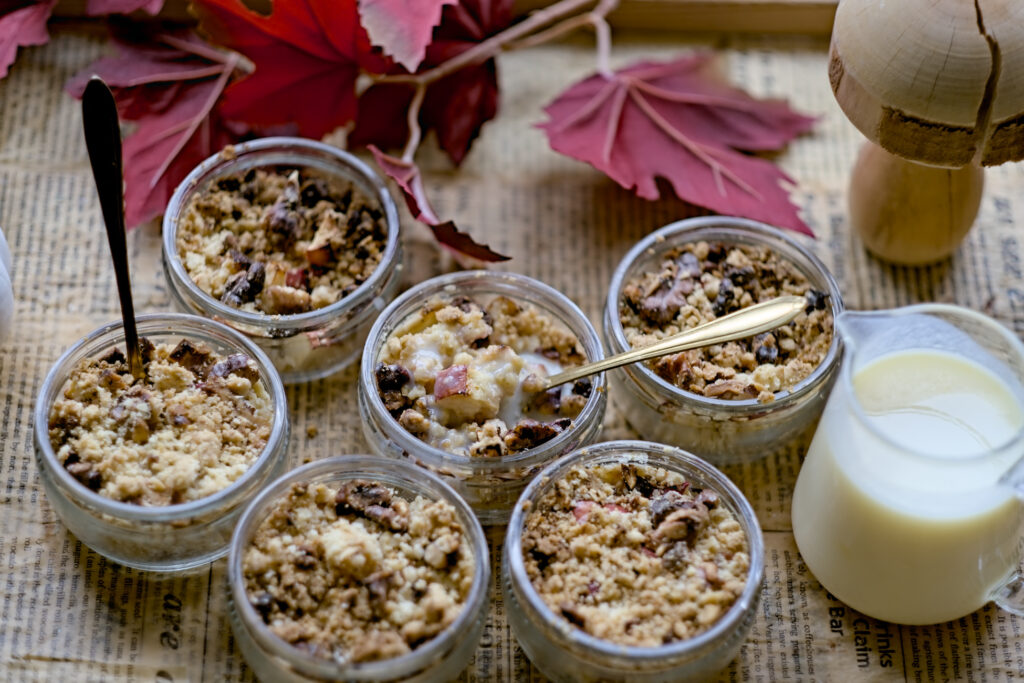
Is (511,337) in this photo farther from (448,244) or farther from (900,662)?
(900,662)

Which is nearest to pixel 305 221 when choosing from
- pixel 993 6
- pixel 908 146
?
pixel 908 146

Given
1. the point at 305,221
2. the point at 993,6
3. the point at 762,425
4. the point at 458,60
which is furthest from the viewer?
the point at 458,60

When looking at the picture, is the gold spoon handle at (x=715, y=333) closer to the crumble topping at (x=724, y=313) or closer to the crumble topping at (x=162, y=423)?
the crumble topping at (x=724, y=313)

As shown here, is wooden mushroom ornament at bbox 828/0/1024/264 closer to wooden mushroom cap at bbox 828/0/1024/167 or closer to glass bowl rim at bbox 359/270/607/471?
wooden mushroom cap at bbox 828/0/1024/167

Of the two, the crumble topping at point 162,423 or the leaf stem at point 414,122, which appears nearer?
the crumble topping at point 162,423

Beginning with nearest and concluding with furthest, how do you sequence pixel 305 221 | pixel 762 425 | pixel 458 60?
pixel 762 425, pixel 305 221, pixel 458 60

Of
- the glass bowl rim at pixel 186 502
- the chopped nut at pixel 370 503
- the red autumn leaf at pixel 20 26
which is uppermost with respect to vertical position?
the red autumn leaf at pixel 20 26

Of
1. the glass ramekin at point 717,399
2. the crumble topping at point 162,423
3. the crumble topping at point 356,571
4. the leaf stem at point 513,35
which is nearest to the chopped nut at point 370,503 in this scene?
the crumble topping at point 356,571
